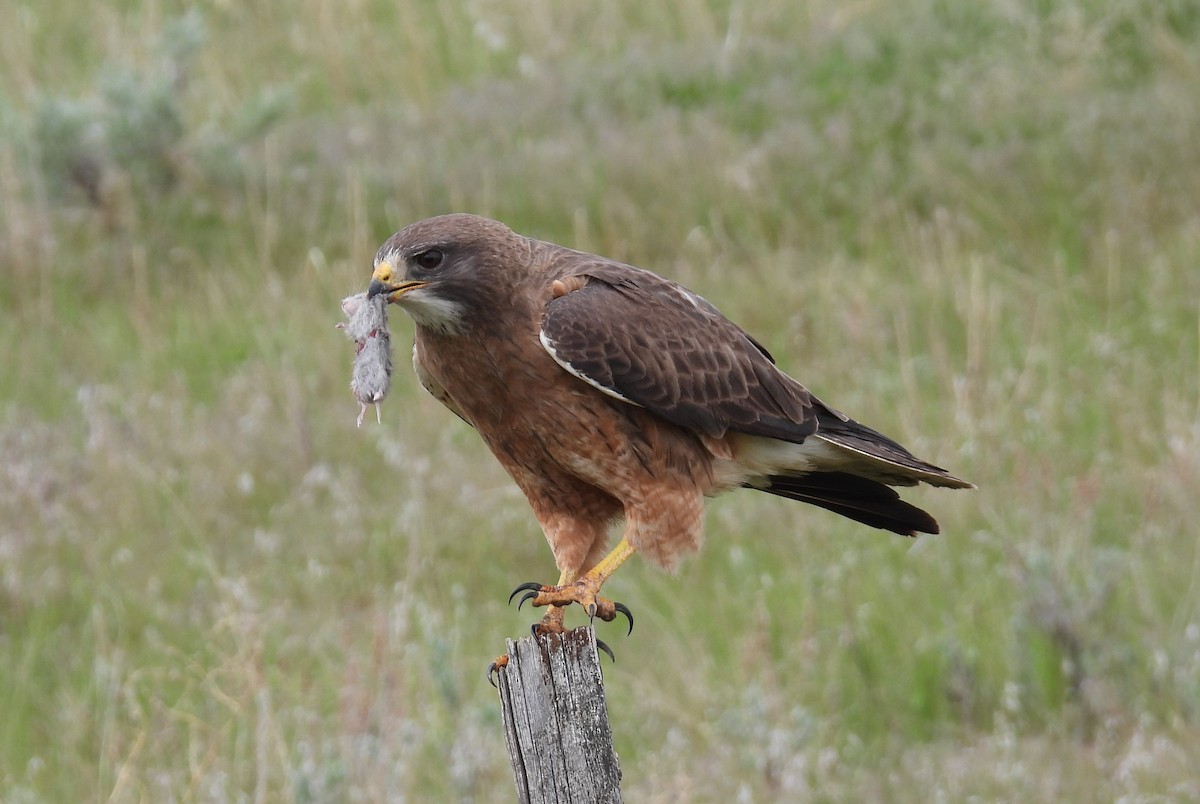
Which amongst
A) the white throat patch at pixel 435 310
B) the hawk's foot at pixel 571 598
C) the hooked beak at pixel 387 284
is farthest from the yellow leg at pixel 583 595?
the hooked beak at pixel 387 284

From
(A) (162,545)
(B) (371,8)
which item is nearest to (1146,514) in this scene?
(A) (162,545)

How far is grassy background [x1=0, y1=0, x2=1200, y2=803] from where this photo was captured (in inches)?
229

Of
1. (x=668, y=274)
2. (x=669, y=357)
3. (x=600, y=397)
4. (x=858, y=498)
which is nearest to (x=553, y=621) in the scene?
(x=600, y=397)

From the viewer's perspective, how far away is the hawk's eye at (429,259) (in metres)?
4.12

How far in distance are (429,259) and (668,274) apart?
5765 millimetres

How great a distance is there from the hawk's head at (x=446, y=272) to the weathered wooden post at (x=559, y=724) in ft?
3.42

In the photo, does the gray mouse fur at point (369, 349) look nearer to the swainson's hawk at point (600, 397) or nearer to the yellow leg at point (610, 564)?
the swainson's hawk at point (600, 397)

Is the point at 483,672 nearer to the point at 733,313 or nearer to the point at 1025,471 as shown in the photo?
the point at 1025,471

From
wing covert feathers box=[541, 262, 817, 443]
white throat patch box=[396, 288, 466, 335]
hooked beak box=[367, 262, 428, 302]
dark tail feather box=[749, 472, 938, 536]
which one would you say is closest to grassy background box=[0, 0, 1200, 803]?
dark tail feather box=[749, 472, 938, 536]

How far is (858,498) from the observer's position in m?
4.77

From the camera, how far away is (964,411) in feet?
24.8

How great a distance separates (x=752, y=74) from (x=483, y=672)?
22.0ft

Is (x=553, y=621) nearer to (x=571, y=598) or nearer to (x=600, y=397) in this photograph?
(x=571, y=598)

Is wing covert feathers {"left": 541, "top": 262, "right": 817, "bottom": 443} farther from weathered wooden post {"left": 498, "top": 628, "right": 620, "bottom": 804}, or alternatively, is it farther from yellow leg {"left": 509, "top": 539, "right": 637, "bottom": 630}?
weathered wooden post {"left": 498, "top": 628, "right": 620, "bottom": 804}
